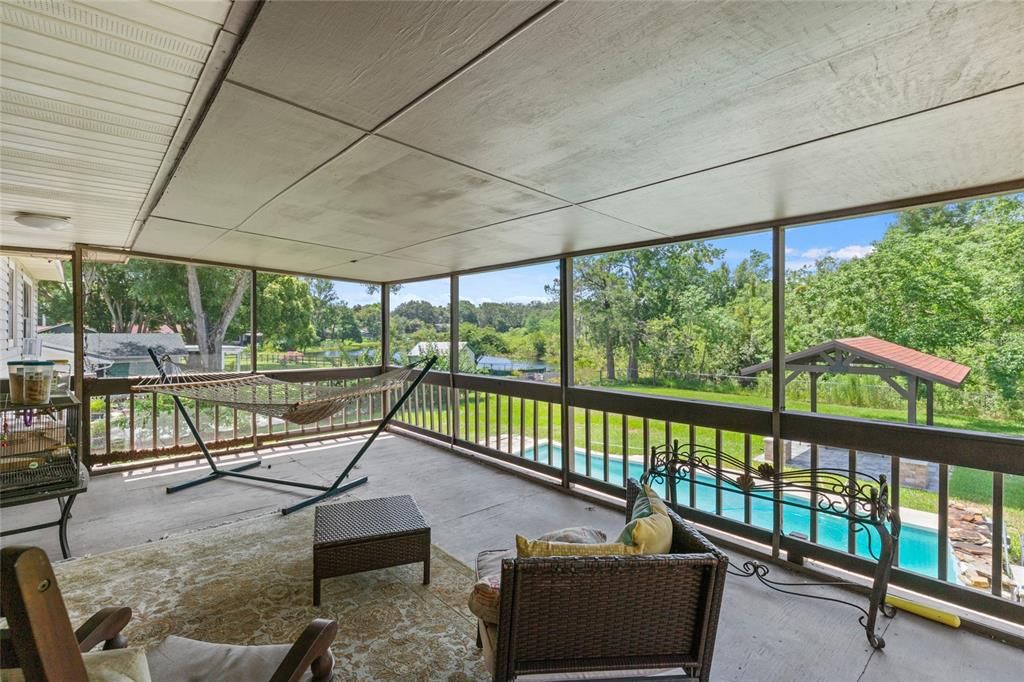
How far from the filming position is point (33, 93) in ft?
4.70

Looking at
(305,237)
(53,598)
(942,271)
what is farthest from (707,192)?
(942,271)

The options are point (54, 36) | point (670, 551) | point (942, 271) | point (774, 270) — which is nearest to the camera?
point (54, 36)

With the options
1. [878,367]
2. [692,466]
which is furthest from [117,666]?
[878,367]

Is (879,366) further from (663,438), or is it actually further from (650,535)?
(650,535)

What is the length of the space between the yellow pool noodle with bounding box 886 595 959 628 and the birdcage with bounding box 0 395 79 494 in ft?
16.8

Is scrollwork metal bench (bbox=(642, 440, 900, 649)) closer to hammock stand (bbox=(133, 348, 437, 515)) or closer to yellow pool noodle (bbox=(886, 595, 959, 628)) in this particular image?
yellow pool noodle (bbox=(886, 595, 959, 628))

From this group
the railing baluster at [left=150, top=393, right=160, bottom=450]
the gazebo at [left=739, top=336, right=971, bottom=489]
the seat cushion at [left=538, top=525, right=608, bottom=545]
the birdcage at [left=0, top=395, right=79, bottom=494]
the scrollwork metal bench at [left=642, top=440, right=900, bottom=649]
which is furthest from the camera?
the railing baluster at [left=150, top=393, right=160, bottom=450]

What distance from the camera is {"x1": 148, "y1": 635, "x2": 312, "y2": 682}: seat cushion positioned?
4.32 feet

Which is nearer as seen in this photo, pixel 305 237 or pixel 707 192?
pixel 707 192

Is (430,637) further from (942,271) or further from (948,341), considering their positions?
(942,271)

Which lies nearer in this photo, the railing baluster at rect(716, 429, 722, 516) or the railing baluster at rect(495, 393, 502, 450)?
the railing baluster at rect(716, 429, 722, 516)

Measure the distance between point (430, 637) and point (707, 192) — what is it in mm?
2725

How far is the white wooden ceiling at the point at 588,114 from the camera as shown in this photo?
1.06 metres

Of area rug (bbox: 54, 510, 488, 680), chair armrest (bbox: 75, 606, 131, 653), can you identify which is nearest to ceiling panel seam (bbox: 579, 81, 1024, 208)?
area rug (bbox: 54, 510, 488, 680)
